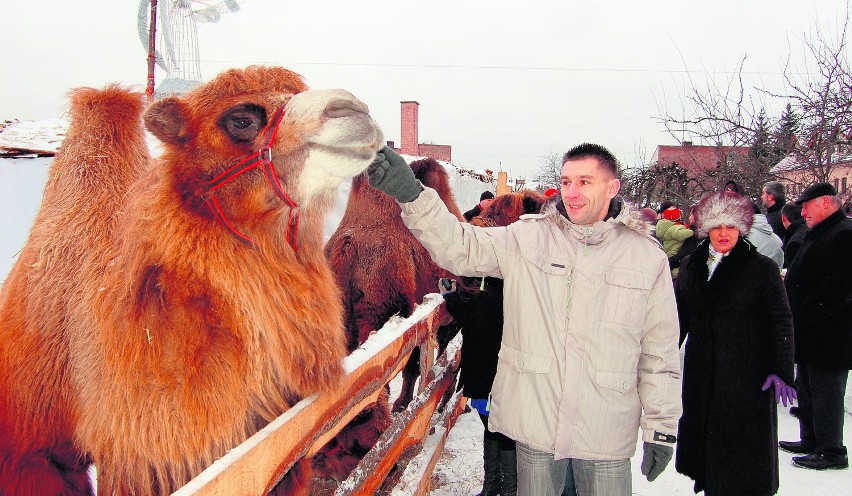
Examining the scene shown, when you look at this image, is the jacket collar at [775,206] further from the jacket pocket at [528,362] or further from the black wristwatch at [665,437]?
the jacket pocket at [528,362]

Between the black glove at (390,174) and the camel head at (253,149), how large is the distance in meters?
0.11

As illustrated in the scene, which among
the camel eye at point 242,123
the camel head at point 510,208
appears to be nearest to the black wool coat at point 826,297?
the camel head at point 510,208

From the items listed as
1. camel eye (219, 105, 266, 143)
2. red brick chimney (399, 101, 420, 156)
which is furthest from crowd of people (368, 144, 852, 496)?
red brick chimney (399, 101, 420, 156)

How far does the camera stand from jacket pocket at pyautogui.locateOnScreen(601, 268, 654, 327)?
225 centimetres

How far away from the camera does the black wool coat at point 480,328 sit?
126 inches

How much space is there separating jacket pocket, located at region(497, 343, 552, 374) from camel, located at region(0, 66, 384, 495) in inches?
30.4

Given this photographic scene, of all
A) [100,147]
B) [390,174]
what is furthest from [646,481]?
[100,147]

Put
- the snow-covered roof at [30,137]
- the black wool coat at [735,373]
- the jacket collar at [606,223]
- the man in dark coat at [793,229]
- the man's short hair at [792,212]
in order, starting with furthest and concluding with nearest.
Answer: the snow-covered roof at [30,137] < the man's short hair at [792,212] < the man in dark coat at [793,229] < the black wool coat at [735,373] < the jacket collar at [606,223]

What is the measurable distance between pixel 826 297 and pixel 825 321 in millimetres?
223

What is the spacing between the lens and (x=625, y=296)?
226 cm

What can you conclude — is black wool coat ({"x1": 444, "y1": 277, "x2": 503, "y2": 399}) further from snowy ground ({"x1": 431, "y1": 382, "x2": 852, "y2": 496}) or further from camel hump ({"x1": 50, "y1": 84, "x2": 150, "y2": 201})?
camel hump ({"x1": 50, "y1": 84, "x2": 150, "y2": 201})

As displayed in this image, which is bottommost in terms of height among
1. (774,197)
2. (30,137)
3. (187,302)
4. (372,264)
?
(372,264)

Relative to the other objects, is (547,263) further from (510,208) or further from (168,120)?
(510,208)

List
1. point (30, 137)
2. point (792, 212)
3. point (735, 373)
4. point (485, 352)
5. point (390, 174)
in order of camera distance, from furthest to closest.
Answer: point (30, 137), point (792, 212), point (485, 352), point (735, 373), point (390, 174)
